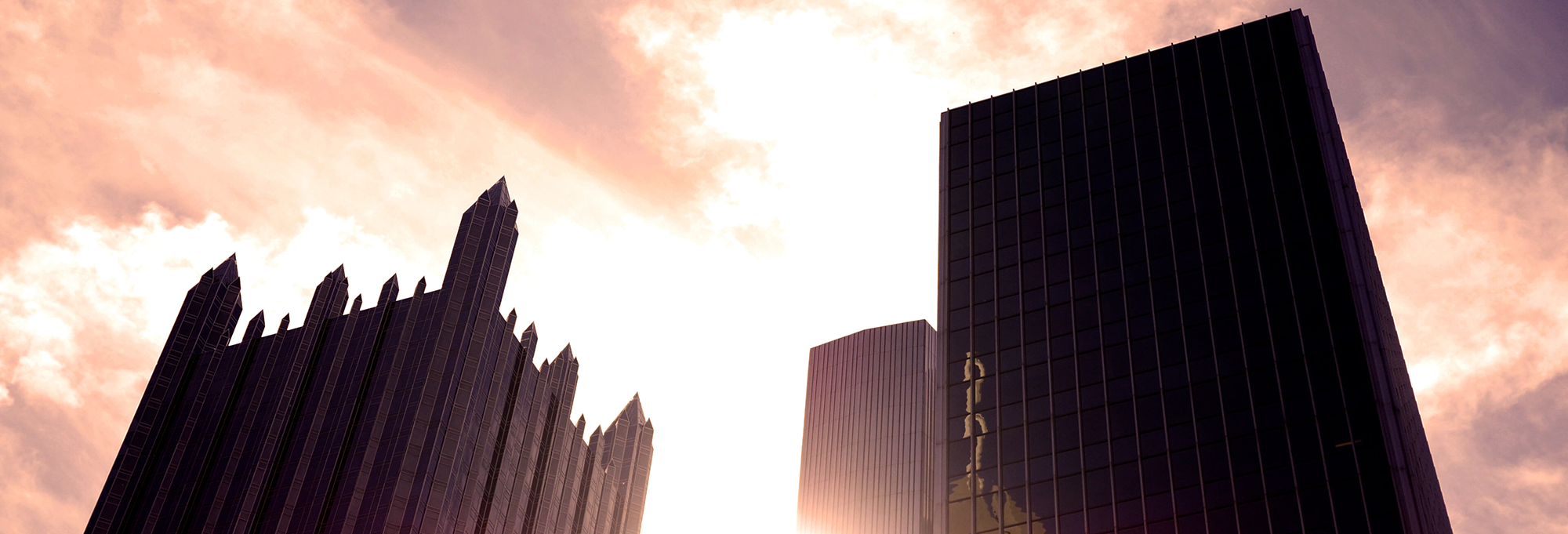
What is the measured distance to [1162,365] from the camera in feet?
342

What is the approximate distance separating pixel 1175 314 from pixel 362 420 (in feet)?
252

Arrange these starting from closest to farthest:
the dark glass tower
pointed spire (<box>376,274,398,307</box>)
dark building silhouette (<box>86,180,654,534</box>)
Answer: the dark glass tower → dark building silhouette (<box>86,180,654,534</box>) → pointed spire (<box>376,274,398,307</box>)

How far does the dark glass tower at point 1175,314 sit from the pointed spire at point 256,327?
79055 mm

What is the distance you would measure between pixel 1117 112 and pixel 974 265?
19.1 m

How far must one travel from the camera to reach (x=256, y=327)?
15725 centimetres

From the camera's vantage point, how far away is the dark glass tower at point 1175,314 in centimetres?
9444

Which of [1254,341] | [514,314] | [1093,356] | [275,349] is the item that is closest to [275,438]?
[275,349]

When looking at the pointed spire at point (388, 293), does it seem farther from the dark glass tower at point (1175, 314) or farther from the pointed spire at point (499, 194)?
the dark glass tower at point (1175, 314)

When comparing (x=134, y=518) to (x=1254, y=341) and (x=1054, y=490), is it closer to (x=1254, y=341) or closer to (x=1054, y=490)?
(x=1054, y=490)

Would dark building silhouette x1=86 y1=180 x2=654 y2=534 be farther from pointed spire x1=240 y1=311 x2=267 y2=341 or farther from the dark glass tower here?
the dark glass tower

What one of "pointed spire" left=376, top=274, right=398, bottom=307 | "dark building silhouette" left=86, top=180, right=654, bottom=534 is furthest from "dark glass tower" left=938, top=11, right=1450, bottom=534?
"pointed spire" left=376, top=274, right=398, bottom=307

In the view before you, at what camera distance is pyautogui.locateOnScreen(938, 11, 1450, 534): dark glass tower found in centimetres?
9444

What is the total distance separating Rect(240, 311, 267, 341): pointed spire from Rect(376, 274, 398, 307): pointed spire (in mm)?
16150

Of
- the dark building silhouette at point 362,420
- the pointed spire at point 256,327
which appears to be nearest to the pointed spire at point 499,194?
the dark building silhouette at point 362,420
